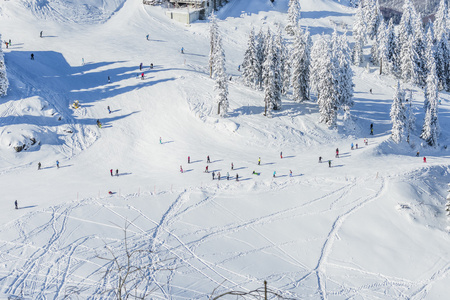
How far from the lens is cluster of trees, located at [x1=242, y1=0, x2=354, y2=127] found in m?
56.8

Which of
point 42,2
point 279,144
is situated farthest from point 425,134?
point 42,2

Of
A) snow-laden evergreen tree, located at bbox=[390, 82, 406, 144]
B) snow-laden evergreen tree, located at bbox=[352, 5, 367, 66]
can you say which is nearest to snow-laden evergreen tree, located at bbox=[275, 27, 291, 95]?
snow-laden evergreen tree, located at bbox=[390, 82, 406, 144]

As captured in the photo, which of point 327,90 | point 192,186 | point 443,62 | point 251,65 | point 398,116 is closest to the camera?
point 192,186

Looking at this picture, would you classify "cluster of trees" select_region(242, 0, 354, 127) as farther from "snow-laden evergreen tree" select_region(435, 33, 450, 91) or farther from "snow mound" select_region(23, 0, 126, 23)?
"snow mound" select_region(23, 0, 126, 23)

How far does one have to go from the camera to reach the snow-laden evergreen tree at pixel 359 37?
3356 inches

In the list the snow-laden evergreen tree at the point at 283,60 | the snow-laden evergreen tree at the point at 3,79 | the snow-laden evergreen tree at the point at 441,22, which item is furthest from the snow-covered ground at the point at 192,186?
the snow-laden evergreen tree at the point at 441,22

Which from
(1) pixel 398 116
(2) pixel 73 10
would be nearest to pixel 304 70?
(1) pixel 398 116

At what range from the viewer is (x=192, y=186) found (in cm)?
4184

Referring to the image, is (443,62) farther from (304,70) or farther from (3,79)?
(3,79)

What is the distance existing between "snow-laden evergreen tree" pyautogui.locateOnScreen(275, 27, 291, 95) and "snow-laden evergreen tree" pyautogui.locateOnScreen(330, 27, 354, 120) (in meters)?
6.95

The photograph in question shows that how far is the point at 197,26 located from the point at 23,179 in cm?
5618

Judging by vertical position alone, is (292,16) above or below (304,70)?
above

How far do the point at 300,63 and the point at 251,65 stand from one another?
7.27 m

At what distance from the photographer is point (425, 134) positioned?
2372 inches
